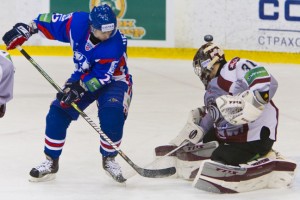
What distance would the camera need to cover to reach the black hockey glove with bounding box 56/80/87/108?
12.9 feet

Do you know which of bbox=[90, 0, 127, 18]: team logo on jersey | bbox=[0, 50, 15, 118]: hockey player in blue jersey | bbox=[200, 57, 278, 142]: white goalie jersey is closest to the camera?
bbox=[0, 50, 15, 118]: hockey player in blue jersey

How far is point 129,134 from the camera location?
5047mm

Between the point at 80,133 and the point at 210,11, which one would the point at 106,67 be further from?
the point at 210,11

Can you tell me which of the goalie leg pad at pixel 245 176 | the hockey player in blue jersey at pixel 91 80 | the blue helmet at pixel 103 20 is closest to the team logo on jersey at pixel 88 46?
the hockey player in blue jersey at pixel 91 80

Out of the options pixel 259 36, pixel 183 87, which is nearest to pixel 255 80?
pixel 183 87

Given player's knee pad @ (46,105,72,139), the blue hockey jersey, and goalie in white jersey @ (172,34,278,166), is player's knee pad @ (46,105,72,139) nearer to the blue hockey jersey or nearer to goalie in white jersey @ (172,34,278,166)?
the blue hockey jersey

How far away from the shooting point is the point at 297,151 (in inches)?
184

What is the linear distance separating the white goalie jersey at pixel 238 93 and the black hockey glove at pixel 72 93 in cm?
55

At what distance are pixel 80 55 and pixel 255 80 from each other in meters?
0.79

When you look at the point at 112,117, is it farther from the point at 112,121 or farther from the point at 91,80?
the point at 91,80

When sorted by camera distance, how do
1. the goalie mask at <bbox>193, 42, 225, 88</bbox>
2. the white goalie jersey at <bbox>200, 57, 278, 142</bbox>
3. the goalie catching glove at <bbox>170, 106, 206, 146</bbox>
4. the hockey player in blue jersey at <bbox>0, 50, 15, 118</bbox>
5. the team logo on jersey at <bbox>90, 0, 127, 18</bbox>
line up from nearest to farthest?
the hockey player in blue jersey at <bbox>0, 50, 15, 118</bbox>
the white goalie jersey at <bbox>200, 57, 278, 142</bbox>
the goalie mask at <bbox>193, 42, 225, 88</bbox>
the goalie catching glove at <bbox>170, 106, 206, 146</bbox>
the team logo on jersey at <bbox>90, 0, 127, 18</bbox>

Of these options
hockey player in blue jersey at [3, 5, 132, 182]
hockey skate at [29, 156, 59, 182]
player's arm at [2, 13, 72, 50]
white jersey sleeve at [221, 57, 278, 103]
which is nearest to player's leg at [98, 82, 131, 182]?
hockey player in blue jersey at [3, 5, 132, 182]

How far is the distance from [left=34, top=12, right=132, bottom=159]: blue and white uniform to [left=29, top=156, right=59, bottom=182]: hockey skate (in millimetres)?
32

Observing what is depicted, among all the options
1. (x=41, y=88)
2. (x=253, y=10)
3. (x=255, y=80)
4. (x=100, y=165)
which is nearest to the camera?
(x=255, y=80)
